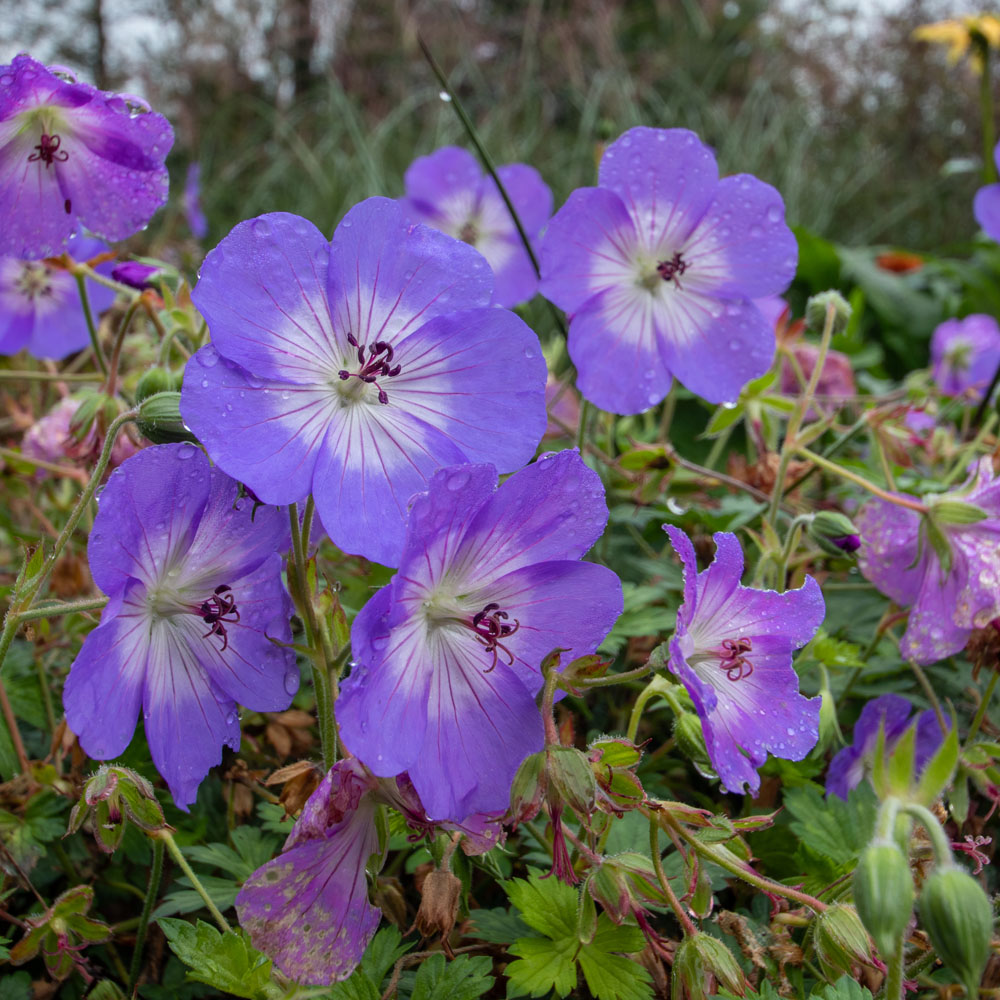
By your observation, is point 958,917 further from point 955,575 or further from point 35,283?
point 35,283

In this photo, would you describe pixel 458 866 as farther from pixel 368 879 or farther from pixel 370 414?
pixel 370 414

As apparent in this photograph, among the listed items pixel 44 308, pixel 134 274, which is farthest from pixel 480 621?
pixel 44 308

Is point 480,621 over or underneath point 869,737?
over

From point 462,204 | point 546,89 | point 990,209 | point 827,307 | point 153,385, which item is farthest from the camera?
point 546,89

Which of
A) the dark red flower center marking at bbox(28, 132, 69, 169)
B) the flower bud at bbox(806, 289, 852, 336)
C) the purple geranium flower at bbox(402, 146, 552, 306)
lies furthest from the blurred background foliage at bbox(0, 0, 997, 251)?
the dark red flower center marking at bbox(28, 132, 69, 169)

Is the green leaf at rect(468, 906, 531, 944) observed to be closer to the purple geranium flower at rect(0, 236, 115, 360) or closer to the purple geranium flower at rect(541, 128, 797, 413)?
the purple geranium flower at rect(541, 128, 797, 413)

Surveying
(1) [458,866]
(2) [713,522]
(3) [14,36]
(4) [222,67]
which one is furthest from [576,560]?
(3) [14,36]
